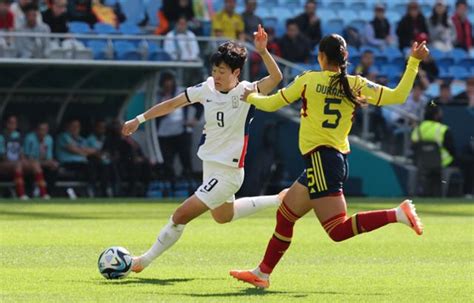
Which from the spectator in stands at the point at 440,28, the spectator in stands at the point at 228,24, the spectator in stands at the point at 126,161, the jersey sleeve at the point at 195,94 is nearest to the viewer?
the jersey sleeve at the point at 195,94

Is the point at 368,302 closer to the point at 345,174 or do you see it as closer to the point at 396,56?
the point at 345,174

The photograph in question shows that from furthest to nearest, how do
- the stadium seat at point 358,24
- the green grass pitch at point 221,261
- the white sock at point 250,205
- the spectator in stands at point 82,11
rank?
the stadium seat at point 358,24 < the spectator in stands at point 82,11 < the white sock at point 250,205 < the green grass pitch at point 221,261

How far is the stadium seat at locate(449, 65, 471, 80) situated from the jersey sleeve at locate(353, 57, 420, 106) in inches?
757

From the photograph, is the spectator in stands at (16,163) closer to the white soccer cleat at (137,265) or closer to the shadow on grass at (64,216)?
the shadow on grass at (64,216)

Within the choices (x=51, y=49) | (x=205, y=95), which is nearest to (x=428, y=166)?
(x=51, y=49)

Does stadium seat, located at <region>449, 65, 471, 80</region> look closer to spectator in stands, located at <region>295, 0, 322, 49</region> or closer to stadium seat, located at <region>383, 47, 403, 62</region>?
stadium seat, located at <region>383, 47, 403, 62</region>

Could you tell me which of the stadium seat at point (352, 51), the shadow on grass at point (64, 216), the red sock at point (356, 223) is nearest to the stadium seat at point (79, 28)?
the shadow on grass at point (64, 216)

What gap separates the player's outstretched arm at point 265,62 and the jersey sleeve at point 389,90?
768mm

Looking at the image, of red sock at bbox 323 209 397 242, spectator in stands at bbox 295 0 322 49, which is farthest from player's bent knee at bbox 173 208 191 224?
spectator in stands at bbox 295 0 322 49

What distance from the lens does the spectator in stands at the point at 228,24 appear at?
25.1 m

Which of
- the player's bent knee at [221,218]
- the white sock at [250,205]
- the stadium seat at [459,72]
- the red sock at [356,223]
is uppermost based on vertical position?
the red sock at [356,223]

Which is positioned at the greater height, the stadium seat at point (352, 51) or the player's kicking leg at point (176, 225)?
the player's kicking leg at point (176, 225)

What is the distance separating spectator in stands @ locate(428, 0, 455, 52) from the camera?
2869cm

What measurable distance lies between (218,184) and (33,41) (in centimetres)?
1283
